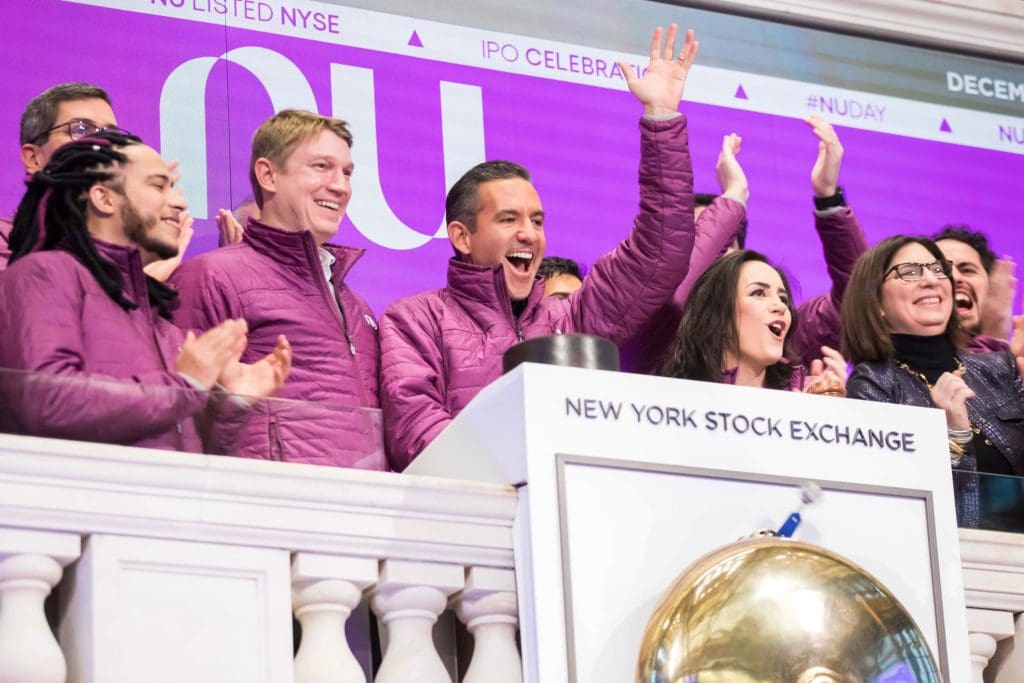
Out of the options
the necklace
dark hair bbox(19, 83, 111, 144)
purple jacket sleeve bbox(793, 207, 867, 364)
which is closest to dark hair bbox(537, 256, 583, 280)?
purple jacket sleeve bbox(793, 207, 867, 364)

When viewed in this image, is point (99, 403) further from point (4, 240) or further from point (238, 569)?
point (4, 240)

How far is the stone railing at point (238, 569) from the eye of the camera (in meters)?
2.15

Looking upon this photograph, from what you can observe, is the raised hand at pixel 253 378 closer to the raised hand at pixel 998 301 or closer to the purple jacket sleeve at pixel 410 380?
the purple jacket sleeve at pixel 410 380

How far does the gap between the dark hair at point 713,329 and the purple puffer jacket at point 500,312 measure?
0.12 meters

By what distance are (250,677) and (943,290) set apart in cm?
224

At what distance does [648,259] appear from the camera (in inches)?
159

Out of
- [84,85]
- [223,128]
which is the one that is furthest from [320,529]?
[223,128]

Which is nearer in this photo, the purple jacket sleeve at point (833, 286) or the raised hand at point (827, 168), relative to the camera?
the purple jacket sleeve at point (833, 286)

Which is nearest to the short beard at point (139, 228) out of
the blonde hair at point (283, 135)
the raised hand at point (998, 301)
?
the blonde hair at point (283, 135)

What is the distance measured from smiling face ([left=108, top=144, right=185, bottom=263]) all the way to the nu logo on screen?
1.35 meters

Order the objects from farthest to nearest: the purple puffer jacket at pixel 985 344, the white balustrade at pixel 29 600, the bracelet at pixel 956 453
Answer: the purple puffer jacket at pixel 985 344 < the bracelet at pixel 956 453 < the white balustrade at pixel 29 600

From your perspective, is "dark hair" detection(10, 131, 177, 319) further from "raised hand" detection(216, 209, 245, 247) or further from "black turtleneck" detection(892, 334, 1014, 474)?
"black turtleneck" detection(892, 334, 1014, 474)

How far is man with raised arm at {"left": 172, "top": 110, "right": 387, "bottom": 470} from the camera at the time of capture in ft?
11.3

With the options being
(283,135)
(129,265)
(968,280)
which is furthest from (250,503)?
(968,280)
